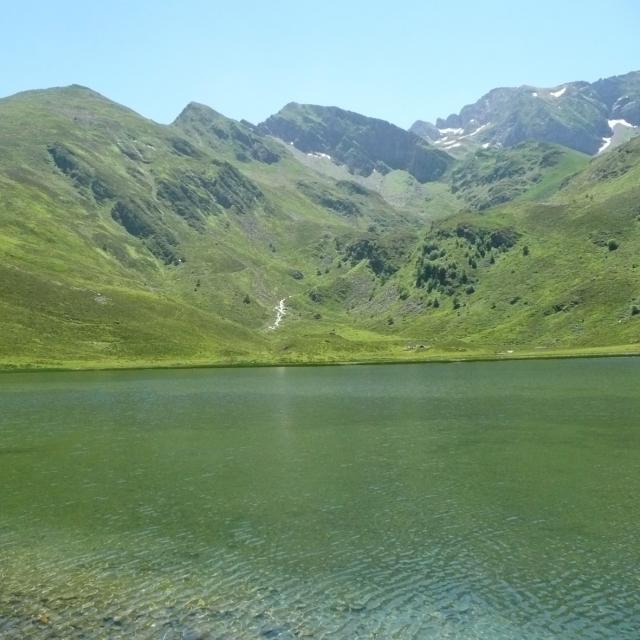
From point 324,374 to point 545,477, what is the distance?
5500 inches

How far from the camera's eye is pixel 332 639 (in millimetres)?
27406

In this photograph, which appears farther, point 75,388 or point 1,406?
point 75,388

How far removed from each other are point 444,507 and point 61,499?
30.8m

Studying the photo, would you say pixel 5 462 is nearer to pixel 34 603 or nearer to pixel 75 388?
pixel 34 603

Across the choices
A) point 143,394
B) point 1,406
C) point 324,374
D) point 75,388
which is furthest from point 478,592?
point 324,374

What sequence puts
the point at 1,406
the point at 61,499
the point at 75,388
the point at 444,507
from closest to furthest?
the point at 444,507
the point at 61,499
the point at 1,406
the point at 75,388

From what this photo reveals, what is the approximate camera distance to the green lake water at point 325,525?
29.9 meters

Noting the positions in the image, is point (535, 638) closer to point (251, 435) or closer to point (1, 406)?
point (251, 435)

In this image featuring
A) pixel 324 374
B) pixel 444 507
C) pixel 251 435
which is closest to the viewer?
pixel 444 507

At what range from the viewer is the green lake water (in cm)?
2988

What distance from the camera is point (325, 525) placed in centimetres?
4419

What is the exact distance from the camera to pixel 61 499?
2082 inches

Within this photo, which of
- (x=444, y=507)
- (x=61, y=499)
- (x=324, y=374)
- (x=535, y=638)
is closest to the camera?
(x=535, y=638)

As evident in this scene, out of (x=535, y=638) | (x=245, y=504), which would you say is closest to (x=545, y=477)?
(x=245, y=504)
